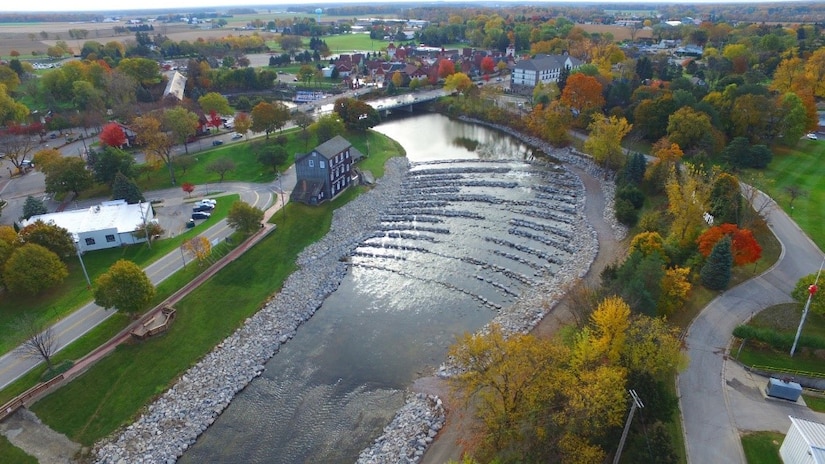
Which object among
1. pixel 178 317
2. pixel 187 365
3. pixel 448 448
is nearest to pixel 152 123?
pixel 178 317

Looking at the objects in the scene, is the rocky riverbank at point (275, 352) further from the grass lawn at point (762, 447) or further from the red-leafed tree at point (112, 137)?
the red-leafed tree at point (112, 137)

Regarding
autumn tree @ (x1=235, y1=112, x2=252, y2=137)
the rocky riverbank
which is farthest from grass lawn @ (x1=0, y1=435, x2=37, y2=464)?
autumn tree @ (x1=235, y1=112, x2=252, y2=137)

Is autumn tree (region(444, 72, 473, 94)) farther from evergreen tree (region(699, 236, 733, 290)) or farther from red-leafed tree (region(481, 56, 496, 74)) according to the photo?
evergreen tree (region(699, 236, 733, 290))

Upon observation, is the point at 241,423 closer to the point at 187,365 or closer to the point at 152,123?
the point at 187,365

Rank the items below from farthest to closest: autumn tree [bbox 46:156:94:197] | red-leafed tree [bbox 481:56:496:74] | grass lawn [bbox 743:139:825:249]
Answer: red-leafed tree [bbox 481:56:496:74] < autumn tree [bbox 46:156:94:197] < grass lawn [bbox 743:139:825:249]

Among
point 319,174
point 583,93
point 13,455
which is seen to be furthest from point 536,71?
point 13,455
